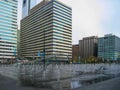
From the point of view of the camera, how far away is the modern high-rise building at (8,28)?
136 m

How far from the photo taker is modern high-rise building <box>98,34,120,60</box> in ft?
586

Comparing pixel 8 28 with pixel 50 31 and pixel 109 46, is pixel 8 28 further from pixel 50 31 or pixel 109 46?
pixel 109 46

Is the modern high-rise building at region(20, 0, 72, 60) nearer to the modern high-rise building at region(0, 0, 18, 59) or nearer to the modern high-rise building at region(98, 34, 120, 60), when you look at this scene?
the modern high-rise building at region(0, 0, 18, 59)

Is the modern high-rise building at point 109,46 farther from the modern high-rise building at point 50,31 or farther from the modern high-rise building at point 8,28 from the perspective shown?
the modern high-rise building at point 8,28

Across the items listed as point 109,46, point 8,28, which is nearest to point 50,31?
point 8,28

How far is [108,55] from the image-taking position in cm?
18312

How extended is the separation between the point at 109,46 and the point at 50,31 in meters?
72.5

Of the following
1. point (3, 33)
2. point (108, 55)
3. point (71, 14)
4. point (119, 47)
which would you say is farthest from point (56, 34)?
point (119, 47)

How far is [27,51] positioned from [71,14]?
5889 cm

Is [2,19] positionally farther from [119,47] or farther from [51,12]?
[119,47]

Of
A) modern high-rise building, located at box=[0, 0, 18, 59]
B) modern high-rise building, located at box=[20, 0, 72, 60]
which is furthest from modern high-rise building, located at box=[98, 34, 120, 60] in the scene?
modern high-rise building, located at box=[0, 0, 18, 59]

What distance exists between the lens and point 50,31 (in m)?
142

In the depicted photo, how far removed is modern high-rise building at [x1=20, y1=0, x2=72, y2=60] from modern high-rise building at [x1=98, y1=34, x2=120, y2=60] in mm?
44240

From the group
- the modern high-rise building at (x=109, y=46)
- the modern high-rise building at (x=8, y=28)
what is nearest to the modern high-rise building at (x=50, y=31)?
the modern high-rise building at (x=8, y=28)
